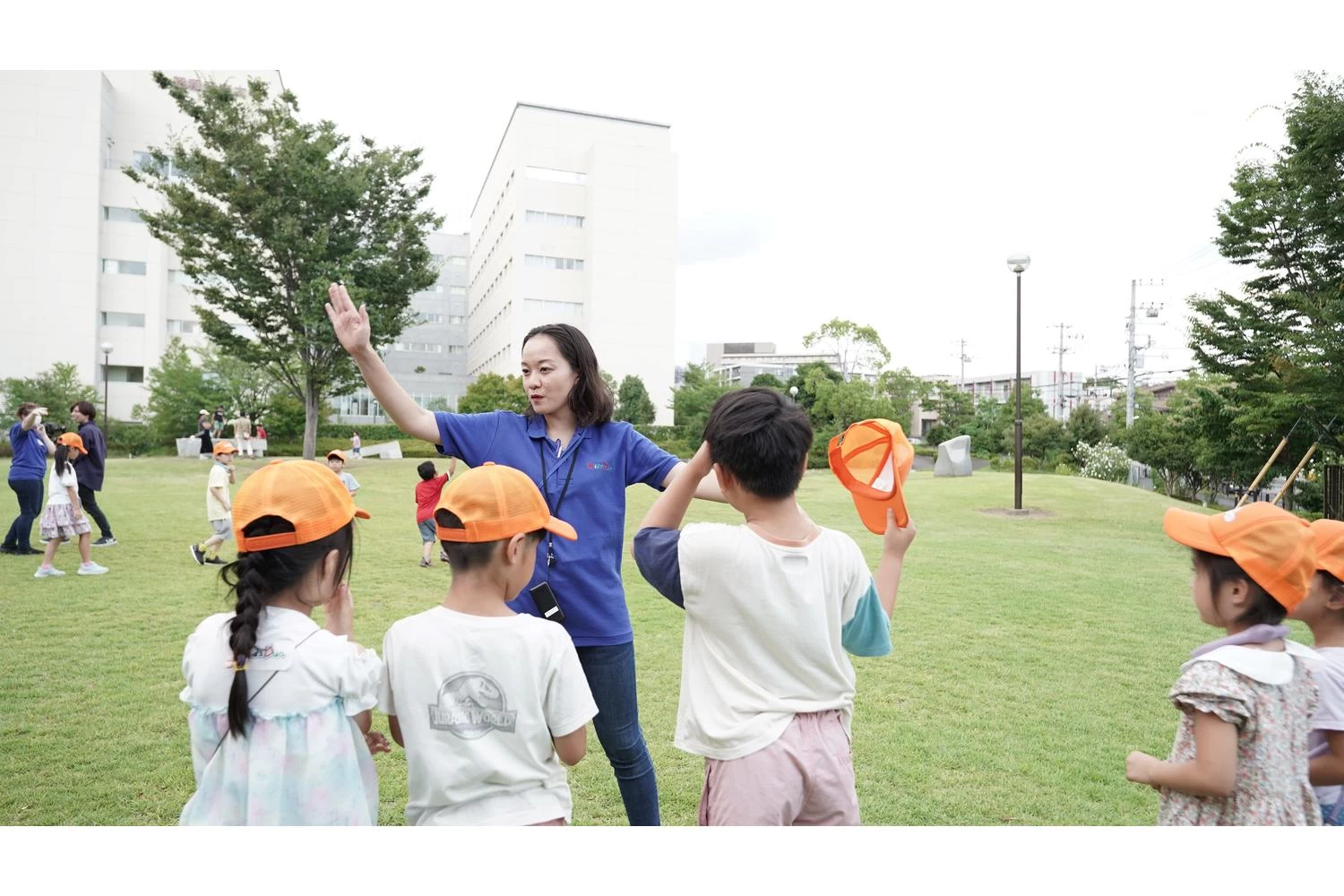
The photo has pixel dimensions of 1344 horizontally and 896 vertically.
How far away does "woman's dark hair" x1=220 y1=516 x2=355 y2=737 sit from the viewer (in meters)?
1.58

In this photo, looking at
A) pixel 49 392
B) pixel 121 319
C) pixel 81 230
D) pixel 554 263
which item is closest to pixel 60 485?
pixel 49 392

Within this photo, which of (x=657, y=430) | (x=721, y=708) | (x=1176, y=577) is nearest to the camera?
(x=721, y=708)

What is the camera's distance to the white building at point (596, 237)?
43906 millimetres

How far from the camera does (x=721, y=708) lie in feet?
5.78

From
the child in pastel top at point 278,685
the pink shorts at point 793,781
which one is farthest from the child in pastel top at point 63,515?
the pink shorts at point 793,781

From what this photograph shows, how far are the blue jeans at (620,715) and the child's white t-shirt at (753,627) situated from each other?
63 centimetres

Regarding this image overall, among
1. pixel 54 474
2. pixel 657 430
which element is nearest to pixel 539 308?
pixel 657 430

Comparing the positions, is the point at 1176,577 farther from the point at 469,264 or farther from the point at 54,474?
the point at 469,264

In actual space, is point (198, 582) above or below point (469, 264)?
below

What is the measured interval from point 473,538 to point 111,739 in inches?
130

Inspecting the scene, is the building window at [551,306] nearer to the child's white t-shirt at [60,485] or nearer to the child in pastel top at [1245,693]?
the child's white t-shirt at [60,485]

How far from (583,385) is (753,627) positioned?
43.5 inches

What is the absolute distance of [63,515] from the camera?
7.69 m

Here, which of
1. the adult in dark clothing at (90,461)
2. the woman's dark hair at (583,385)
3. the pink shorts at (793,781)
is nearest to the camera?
the pink shorts at (793,781)
